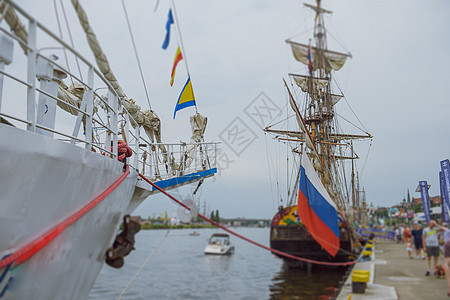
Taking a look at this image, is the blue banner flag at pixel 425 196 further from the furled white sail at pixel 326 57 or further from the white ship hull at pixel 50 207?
→ the furled white sail at pixel 326 57

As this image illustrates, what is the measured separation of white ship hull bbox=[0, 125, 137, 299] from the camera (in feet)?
9.71

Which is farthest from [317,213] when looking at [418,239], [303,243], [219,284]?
[219,284]

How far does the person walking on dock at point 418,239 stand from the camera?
14.6 m

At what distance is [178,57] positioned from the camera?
510 centimetres

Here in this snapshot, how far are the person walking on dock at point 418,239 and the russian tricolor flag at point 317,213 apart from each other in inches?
341

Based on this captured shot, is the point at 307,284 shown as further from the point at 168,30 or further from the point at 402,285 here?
the point at 168,30

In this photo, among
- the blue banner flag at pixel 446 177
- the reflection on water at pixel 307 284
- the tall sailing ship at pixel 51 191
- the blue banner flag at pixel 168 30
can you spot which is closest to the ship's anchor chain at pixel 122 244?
the tall sailing ship at pixel 51 191

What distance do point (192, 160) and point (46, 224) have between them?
4.64 meters

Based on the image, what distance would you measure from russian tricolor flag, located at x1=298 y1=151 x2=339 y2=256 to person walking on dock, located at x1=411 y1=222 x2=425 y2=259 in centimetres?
865

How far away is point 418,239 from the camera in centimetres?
1537

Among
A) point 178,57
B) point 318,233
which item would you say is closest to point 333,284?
point 318,233

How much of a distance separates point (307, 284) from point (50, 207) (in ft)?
62.0

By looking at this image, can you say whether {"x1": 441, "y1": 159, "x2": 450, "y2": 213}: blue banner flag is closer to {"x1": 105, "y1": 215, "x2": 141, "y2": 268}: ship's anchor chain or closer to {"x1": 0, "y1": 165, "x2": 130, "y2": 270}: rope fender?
{"x1": 105, "y1": 215, "x2": 141, "y2": 268}: ship's anchor chain

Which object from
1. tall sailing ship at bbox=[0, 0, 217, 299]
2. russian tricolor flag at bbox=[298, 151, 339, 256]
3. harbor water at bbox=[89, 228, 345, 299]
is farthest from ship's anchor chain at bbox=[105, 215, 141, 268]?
harbor water at bbox=[89, 228, 345, 299]
